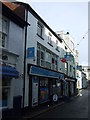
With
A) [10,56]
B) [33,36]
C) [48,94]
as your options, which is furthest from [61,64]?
[10,56]

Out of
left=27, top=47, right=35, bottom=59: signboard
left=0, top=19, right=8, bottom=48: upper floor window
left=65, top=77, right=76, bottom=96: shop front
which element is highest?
left=0, top=19, right=8, bottom=48: upper floor window

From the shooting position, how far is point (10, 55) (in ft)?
41.7

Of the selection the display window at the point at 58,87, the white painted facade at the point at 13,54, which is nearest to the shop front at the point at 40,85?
the display window at the point at 58,87

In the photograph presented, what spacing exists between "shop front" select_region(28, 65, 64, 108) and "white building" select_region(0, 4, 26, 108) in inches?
74.0

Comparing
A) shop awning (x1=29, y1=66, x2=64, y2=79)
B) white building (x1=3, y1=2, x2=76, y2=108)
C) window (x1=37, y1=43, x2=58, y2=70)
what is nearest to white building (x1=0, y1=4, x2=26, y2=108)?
white building (x1=3, y1=2, x2=76, y2=108)

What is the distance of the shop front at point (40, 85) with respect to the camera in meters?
15.8

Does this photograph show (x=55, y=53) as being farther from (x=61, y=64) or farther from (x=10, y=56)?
(x=10, y=56)

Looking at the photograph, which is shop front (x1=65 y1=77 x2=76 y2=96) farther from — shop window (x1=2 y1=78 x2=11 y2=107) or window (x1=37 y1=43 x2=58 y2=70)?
shop window (x1=2 y1=78 x2=11 y2=107)

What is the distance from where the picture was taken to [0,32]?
11961mm

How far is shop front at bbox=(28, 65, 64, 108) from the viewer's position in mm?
15803

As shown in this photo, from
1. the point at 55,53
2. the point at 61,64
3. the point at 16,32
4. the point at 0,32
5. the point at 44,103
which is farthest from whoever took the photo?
the point at 61,64

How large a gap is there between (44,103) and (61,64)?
9203mm

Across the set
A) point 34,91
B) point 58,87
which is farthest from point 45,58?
point 58,87

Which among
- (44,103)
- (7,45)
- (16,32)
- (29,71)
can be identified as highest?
(16,32)
